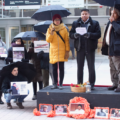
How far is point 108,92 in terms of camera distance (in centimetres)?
425

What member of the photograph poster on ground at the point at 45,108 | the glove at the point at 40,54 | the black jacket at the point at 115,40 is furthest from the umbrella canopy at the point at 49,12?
the photograph poster on ground at the point at 45,108

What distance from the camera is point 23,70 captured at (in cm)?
496

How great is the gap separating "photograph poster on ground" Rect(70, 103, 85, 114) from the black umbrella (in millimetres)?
1331

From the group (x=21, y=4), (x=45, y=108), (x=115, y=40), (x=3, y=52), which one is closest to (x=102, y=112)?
(x=45, y=108)

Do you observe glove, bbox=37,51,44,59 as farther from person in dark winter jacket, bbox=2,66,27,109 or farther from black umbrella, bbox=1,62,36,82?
person in dark winter jacket, bbox=2,66,27,109

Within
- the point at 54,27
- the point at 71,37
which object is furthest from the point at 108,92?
the point at 54,27

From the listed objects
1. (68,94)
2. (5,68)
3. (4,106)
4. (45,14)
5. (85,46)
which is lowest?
(4,106)

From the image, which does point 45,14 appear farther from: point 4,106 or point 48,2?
point 4,106

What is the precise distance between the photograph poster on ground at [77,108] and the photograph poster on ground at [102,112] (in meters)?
0.24

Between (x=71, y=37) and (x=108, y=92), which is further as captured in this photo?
(x=71, y=37)

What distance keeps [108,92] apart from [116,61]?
60cm

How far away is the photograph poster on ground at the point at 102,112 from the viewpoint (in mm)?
4008

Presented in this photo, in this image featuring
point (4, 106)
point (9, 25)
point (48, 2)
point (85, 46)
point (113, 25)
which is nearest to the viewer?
point (113, 25)

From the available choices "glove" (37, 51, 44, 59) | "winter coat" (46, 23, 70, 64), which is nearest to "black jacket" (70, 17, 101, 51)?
"winter coat" (46, 23, 70, 64)
